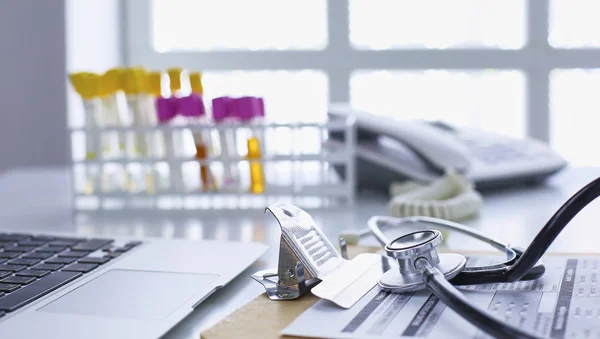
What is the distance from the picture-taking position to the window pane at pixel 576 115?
2244mm

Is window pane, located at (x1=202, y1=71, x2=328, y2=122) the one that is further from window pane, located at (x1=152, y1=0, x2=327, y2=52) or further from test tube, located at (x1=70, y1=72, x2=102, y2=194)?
test tube, located at (x1=70, y1=72, x2=102, y2=194)

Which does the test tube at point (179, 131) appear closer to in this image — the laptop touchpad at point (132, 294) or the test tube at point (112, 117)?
the test tube at point (112, 117)

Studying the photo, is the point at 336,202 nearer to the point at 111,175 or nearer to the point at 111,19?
the point at 111,175

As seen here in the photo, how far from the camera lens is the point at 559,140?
7.47ft

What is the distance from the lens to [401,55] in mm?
2234

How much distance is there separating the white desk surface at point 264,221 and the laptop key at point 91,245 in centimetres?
12

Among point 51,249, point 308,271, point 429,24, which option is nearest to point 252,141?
point 51,249

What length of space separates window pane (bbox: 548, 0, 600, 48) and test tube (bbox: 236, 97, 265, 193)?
4.88ft

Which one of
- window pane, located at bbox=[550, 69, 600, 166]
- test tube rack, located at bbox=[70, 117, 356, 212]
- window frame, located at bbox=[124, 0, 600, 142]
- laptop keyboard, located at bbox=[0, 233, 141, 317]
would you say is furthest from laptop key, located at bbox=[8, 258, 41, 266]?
window pane, located at bbox=[550, 69, 600, 166]

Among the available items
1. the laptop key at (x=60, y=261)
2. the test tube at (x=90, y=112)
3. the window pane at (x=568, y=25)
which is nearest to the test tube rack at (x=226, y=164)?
the test tube at (x=90, y=112)

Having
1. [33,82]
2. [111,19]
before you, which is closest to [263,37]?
[111,19]

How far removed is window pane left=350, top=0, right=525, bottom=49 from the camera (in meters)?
2.26

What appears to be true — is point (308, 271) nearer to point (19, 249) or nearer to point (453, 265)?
point (453, 265)

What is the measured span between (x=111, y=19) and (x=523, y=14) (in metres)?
1.29
